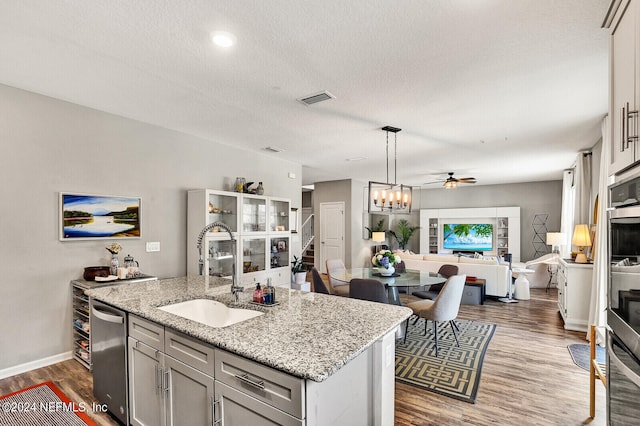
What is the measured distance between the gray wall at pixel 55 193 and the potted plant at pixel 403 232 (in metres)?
7.41

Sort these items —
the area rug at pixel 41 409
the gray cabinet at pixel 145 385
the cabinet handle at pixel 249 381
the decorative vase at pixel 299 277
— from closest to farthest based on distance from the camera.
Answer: the cabinet handle at pixel 249 381, the gray cabinet at pixel 145 385, the area rug at pixel 41 409, the decorative vase at pixel 299 277

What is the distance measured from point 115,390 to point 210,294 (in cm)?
86

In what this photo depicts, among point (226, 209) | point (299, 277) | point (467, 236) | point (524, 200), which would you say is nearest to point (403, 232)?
point (467, 236)

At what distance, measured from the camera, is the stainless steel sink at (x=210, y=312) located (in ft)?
6.90

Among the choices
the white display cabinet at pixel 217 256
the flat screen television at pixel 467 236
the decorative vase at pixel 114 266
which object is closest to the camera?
the decorative vase at pixel 114 266

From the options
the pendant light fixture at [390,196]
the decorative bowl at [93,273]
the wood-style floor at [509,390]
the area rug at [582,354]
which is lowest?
the area rug at [582,354]

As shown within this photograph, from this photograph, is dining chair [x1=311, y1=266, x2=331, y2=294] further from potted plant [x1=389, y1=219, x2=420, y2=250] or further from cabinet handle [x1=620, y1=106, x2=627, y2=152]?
potted plant [x1=389, y1=219, x2=420, y2=250]

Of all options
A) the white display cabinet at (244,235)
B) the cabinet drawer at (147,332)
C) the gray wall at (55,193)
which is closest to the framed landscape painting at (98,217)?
the gray wall at (55,193)

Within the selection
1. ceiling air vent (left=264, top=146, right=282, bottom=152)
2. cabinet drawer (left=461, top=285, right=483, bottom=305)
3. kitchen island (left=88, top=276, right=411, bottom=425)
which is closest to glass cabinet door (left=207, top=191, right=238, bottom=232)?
ceiling air vent (left=264, top=146, right=282, bottom=152)

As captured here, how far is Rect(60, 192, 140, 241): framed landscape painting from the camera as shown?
325 centimetres

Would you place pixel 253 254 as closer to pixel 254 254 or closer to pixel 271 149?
pixel 254 254

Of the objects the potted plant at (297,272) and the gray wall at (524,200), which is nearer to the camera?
the potted plant at (297,272)

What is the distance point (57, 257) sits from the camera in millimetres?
3207

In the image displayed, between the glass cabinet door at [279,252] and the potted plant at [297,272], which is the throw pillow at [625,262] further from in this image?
the potted plant at [297,272]
